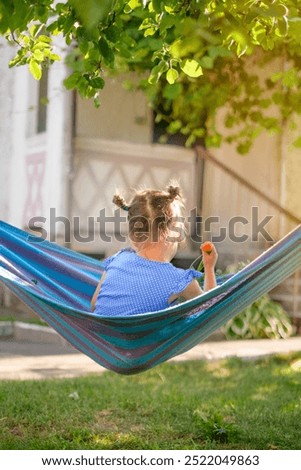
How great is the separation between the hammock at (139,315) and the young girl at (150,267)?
0.17 metres

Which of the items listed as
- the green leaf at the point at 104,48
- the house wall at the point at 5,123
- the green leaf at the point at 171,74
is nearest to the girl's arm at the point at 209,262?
the green leaf at the point at 171,74

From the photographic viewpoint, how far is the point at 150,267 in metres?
3.52

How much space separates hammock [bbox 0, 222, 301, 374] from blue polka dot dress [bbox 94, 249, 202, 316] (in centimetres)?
17

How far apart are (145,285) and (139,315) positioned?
33 centimetres

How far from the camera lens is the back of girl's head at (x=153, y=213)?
3.55 meters

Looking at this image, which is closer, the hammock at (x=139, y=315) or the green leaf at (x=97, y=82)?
the hammock at (x=139, y=315)

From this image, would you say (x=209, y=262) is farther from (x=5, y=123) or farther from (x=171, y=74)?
(x=5, y=123)

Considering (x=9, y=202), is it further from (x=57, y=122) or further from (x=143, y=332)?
(x=143, y=332)

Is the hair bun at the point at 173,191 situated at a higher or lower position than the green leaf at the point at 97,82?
lower

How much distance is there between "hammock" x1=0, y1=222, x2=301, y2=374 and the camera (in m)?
3.21

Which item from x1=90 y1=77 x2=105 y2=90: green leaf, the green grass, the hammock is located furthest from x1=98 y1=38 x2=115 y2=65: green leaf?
the green grass

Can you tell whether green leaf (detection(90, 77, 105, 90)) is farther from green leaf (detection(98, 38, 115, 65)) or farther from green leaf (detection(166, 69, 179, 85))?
green leaf (detection(98, 38, 115, 65))

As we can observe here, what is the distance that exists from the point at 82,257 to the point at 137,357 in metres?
0.65

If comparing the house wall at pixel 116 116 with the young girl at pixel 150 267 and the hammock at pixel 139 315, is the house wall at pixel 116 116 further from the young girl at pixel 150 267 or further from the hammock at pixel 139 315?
the young girl at pixel 150 267
